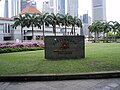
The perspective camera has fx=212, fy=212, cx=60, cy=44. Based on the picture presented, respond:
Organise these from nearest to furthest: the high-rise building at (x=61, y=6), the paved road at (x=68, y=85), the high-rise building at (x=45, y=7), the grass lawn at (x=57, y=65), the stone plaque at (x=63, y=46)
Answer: the paved road at (x=68, y=85)
the grass lawn at (x=57, y=65)
the stone plaque at (x=63, y=46)
the high-rise building at (x=45, y=7)
the high-rise building at (x=61, y=6)

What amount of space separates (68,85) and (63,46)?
20.3 feet

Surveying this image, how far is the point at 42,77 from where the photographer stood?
7.23 meters

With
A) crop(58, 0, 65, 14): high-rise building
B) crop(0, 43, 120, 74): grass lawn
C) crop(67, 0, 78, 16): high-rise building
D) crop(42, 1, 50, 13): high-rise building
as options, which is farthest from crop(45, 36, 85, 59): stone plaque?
crop(67, 0, 78, 16): high-rise building

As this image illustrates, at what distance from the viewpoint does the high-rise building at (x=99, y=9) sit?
126062 millimetres

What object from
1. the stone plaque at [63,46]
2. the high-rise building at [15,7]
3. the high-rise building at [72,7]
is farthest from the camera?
the high-rise building at [72,7]

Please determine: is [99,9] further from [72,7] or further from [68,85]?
[68,85]

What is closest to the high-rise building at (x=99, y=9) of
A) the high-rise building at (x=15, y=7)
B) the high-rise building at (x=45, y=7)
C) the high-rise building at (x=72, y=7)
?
the high-rise building at (x=72, y=7)

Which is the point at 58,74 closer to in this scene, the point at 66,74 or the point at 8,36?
the point at 66,74

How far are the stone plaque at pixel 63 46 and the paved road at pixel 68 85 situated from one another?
567 cm

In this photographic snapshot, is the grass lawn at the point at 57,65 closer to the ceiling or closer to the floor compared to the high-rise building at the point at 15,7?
closer to the floor

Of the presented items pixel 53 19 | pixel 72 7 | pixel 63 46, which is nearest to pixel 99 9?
pixel 72 7

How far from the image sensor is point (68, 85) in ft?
21.4

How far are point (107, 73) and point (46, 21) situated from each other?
53405 millimetres

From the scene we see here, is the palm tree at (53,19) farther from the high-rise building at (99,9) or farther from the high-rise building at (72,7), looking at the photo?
the high-rise building at (99,9)
